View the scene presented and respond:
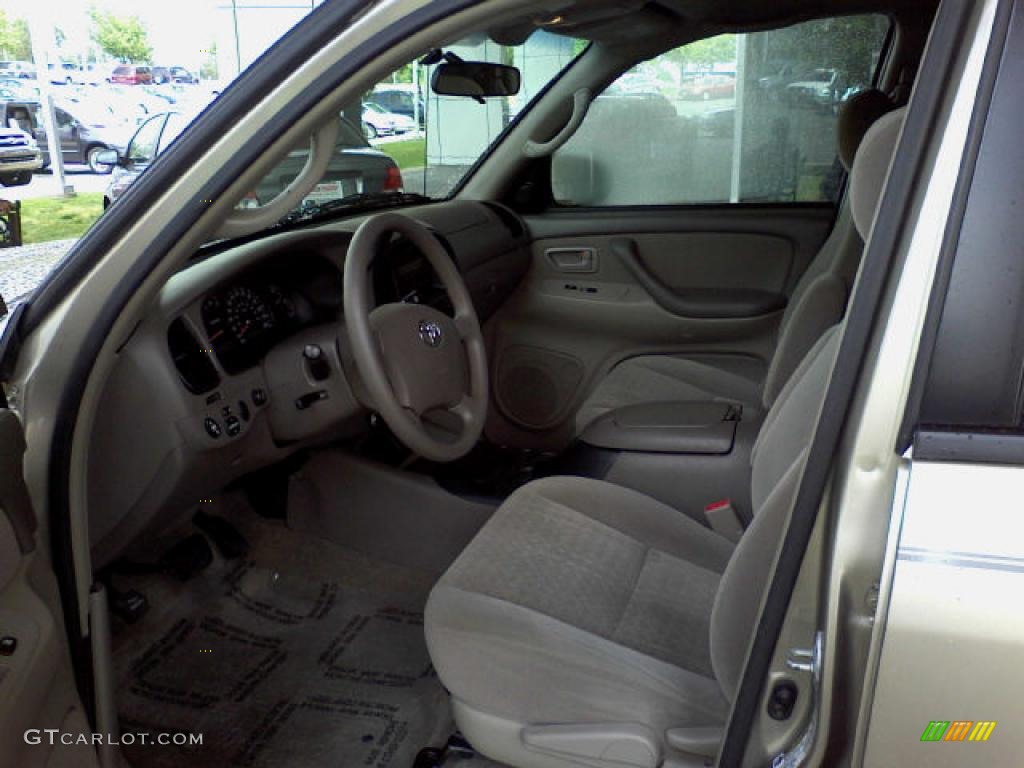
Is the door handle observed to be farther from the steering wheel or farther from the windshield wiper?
the steering wheel

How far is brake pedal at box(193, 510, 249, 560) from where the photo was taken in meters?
2.48

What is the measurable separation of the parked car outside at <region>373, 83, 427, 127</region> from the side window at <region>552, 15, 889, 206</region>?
51cm

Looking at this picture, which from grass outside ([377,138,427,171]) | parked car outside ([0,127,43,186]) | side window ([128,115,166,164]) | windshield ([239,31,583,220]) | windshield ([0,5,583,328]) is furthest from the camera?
grass outside ([377,138,427,171])

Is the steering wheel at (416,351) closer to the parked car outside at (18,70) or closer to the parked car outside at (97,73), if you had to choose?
the parked car outside at (18,70)

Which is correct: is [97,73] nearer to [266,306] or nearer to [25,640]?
[266,306]

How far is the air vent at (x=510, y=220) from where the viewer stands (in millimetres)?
3123

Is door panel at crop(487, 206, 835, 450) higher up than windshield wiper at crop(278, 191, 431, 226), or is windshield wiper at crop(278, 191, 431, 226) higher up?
windshield wiper at crop(278, 191, 431, 226)

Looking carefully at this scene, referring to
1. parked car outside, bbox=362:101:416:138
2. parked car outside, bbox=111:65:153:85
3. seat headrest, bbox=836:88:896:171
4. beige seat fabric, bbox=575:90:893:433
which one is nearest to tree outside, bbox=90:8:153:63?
parked car outside, bbox=111:65:153:85

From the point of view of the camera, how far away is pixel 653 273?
321 cm

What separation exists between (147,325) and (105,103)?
2.53 meters

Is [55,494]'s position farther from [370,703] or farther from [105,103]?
[105,103]

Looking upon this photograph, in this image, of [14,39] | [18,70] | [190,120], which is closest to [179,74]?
[18,70]

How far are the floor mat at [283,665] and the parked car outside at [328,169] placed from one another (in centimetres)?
98

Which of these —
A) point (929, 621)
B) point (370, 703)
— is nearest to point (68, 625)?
point (370, 703)
